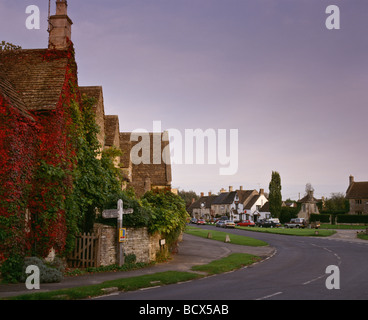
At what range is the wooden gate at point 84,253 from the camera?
56.4 ft

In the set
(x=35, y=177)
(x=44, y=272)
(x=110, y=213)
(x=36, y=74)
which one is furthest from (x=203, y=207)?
(x=44, y=272)

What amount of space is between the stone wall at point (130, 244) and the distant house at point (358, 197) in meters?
73.5

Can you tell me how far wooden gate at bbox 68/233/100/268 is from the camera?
17.2 m

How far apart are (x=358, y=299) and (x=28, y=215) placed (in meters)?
12.5

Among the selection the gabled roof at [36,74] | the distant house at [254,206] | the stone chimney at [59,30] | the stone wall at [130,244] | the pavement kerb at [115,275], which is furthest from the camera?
the distant house at [254,206]

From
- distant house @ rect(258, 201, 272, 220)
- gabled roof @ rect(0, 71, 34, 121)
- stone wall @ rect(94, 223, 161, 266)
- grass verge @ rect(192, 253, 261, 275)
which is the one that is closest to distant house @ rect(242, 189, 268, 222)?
distant house @ rect(258, 201, 272, 220)

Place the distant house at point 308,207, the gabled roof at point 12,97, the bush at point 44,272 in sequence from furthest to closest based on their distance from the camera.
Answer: the distant house at point 308,207, the gabled roof at point 12,97, the bush at point 44,272

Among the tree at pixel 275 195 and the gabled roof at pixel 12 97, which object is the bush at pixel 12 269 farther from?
the tree at pixel 275 195

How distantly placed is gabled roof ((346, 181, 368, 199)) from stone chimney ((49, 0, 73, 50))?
78.9m

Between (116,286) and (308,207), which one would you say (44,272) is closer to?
(116,286)

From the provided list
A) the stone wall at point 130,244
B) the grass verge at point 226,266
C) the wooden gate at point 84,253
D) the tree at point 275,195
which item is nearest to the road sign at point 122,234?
the stone wall at point 130,244

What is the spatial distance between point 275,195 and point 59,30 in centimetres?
6903

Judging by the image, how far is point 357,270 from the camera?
18219 mm

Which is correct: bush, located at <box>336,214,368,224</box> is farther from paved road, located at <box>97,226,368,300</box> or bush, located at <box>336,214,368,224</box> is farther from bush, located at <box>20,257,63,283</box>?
bush, located at <box>20,257,63,283</box>
